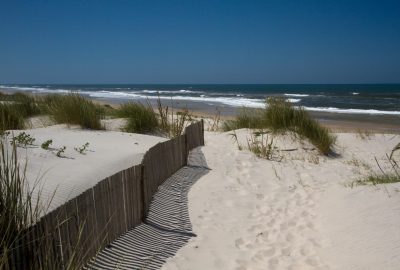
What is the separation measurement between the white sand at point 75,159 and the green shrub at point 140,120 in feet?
4.25

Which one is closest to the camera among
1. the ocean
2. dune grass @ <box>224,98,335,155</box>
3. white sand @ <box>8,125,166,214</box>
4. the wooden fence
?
the wooden fence

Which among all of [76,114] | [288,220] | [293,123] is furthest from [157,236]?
[293,123]

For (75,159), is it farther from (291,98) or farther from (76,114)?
(291,98)

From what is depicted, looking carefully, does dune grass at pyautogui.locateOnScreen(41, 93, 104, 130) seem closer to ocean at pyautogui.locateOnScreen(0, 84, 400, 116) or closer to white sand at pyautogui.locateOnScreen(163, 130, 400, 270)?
ocean at pyautogui.locateOnScreen(0, 84, 400, 116)

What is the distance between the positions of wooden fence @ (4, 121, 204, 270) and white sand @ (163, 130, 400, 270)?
2.10 feet

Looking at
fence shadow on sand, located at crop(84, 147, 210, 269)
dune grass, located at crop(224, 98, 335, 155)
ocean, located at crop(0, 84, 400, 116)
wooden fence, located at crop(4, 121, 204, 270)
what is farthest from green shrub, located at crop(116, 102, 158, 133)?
wooden fence, located at crop(4, 121, 204, 270)

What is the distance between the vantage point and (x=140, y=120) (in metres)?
10.3

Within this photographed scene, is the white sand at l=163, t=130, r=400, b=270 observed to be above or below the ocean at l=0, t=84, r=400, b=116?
above

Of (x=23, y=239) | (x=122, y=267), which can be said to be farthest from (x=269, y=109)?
(x=23, y=239)

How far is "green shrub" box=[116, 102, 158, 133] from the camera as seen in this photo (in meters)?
10.2

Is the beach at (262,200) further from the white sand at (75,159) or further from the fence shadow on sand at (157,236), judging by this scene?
the fence shadow on sand at (157,236)

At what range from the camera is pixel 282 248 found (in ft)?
14.8

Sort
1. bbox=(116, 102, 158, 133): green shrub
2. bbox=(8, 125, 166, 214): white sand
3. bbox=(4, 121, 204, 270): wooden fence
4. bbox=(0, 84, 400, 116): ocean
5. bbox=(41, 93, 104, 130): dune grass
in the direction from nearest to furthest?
bbox=(4, 121, 204, 270): wooden fence, bbox=(8, 125, 166, 214): white sand, bbox=(41, 93, 104, 130): dune grass, bbox=(116, 102, 158, 133): green shrub, bbox=(0, 84, 400, 116): ocean

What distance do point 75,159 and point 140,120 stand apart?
14.5 ft
